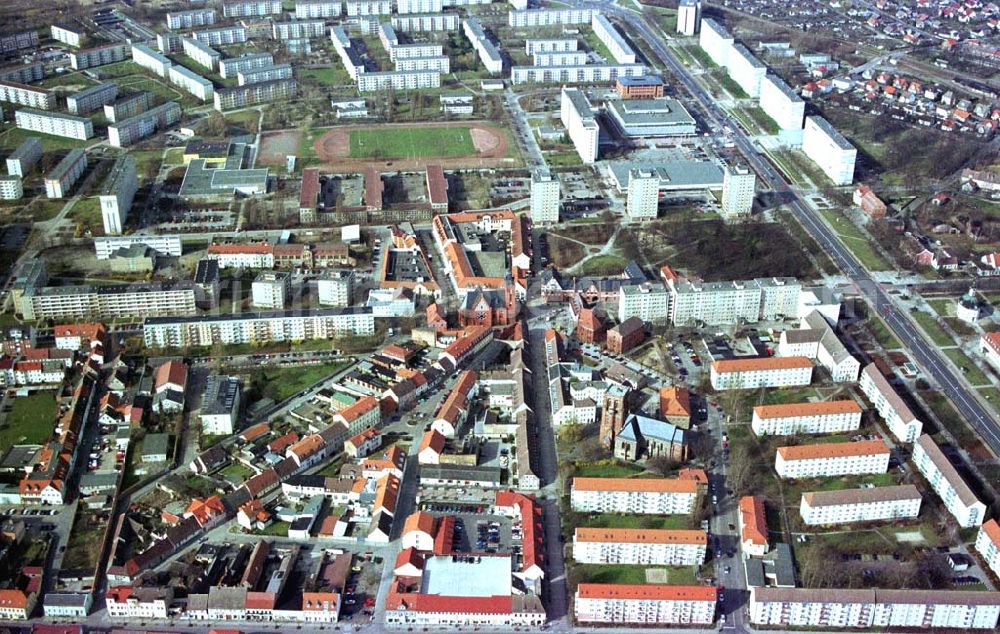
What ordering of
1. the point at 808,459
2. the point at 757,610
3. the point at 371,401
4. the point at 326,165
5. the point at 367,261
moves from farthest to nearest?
1. the point at 326,165
2. the point at 367,261
3. the point at 371,401
4. the point at 808,459
5. the point at 757,610

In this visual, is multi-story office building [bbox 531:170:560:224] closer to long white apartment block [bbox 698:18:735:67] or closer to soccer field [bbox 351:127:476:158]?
soccer field [bbox 351:127:476:158]

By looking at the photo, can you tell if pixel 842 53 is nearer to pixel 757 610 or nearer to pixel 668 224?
pixel 668 224

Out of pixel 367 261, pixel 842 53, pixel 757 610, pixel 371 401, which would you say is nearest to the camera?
pixel 757 610

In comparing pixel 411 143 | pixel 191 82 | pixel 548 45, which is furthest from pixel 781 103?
pixel 191 82

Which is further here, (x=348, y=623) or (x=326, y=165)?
(x=326, y=165)

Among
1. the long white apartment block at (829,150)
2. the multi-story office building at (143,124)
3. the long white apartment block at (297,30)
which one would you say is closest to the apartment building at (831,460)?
the long white apartment block at (829,150)

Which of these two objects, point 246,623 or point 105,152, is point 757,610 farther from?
point 105,152

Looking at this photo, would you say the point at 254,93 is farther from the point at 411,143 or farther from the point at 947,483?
the point at 947,483

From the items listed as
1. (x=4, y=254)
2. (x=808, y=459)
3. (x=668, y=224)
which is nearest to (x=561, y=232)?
(x=668, y=224)
